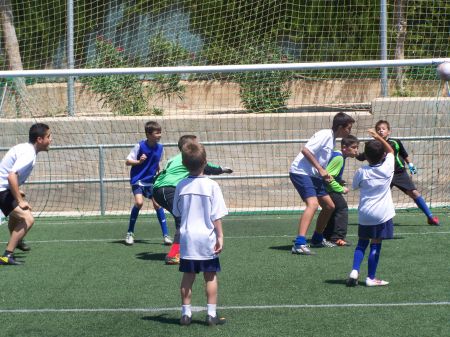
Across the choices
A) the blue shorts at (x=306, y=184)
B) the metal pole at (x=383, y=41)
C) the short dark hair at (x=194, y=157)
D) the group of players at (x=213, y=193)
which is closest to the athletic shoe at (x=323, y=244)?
the group of players at (x=213, y=193)

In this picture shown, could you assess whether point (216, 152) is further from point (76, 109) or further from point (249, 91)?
point (76, 109)

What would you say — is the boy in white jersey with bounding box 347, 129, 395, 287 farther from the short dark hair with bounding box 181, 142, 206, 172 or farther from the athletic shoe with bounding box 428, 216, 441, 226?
the athletic shoe with bounding box 428, 216, 441, 226

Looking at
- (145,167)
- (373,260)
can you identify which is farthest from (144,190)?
(373,260)

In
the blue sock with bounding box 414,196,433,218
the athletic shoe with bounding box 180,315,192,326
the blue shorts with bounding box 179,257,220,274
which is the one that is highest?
the blue shorts with bounding box 179,257,220,274

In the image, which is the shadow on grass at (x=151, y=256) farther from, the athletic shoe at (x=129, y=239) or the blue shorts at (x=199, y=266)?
the blue shorts at (x=199, y=266)

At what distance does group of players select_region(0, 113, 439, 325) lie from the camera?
22.1 feet

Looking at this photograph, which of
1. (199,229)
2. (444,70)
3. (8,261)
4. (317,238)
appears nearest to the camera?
(199,229)

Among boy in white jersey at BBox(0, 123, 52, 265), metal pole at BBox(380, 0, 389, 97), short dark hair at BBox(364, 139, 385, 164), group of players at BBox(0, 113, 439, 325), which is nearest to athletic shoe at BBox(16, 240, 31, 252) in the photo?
group of players at BBox(0, 113, 439, 325)

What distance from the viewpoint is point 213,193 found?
6758 mm

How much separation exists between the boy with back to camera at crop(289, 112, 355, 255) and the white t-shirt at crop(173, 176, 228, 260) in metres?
3.34

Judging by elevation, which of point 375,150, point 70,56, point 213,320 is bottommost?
point 213,320

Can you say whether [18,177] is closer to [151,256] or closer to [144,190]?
[151,256]

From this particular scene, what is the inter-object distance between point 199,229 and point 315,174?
386 cm

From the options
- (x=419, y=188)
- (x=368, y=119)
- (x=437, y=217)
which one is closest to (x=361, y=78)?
(x=368, y=119)
